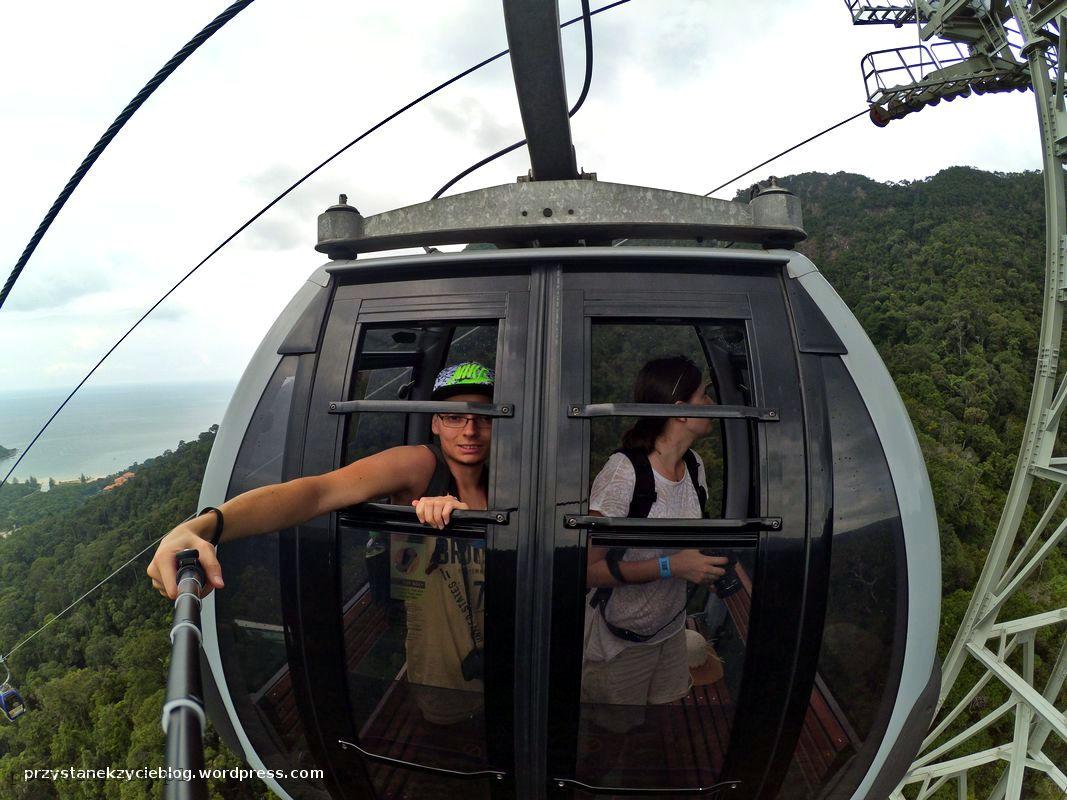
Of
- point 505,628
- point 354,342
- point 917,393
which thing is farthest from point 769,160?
point 917,393

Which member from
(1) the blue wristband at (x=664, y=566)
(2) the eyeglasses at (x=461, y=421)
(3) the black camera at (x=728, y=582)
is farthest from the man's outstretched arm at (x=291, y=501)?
(3) the black camera at (x=728, y=582)

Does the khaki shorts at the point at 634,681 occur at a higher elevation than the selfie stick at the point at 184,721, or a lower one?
lower

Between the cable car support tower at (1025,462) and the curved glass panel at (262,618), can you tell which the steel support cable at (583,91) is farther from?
the cable car support tower at (1025,462)

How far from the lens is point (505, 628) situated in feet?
4.95

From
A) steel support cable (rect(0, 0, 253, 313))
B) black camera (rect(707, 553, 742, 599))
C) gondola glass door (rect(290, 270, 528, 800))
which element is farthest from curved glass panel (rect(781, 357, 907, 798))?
steel support cable (rect(0, 0, 253, 313))

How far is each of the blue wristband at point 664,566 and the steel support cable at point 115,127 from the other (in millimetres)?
2010

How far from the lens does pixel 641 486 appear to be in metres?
1.70

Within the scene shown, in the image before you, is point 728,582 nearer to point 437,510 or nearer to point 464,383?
point 437,510

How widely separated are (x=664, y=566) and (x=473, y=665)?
630 millimetres

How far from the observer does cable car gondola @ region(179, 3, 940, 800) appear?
150cm

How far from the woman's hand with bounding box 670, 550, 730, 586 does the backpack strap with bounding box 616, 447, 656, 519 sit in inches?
8.0

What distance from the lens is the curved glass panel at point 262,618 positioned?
1.72 meters

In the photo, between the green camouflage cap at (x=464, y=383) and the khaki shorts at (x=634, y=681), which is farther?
the green camouflage cap at (x=464, y=383)

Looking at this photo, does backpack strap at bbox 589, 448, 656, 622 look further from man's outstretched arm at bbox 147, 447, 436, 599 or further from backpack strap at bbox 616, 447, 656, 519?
man's outstretched arm at bbox 147, 447, 436, 599
